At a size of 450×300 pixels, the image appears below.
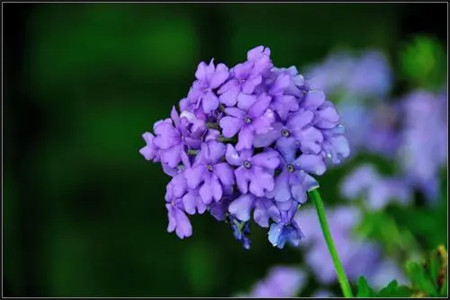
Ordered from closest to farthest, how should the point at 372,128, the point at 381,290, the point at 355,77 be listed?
the point at 381,290
the point at 372,128
the point at 355,77

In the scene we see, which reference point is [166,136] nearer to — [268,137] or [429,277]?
[268,137]

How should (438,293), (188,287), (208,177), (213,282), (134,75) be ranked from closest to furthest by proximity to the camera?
1. (208,177)
2. (438,293)
3. (213,282)
4. (188,287)
5. (134,75)

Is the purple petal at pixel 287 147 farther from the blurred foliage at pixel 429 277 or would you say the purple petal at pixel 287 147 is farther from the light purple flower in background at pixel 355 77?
the light purple flower in background at pixel 355 77

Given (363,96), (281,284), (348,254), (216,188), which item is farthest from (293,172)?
(363,96)

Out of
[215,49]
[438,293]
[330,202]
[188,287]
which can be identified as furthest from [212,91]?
[188,287]

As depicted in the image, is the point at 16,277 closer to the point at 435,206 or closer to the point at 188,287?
the point at 188,287

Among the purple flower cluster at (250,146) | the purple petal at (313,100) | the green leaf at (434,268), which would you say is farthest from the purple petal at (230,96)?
the green leaf at (434,268)
